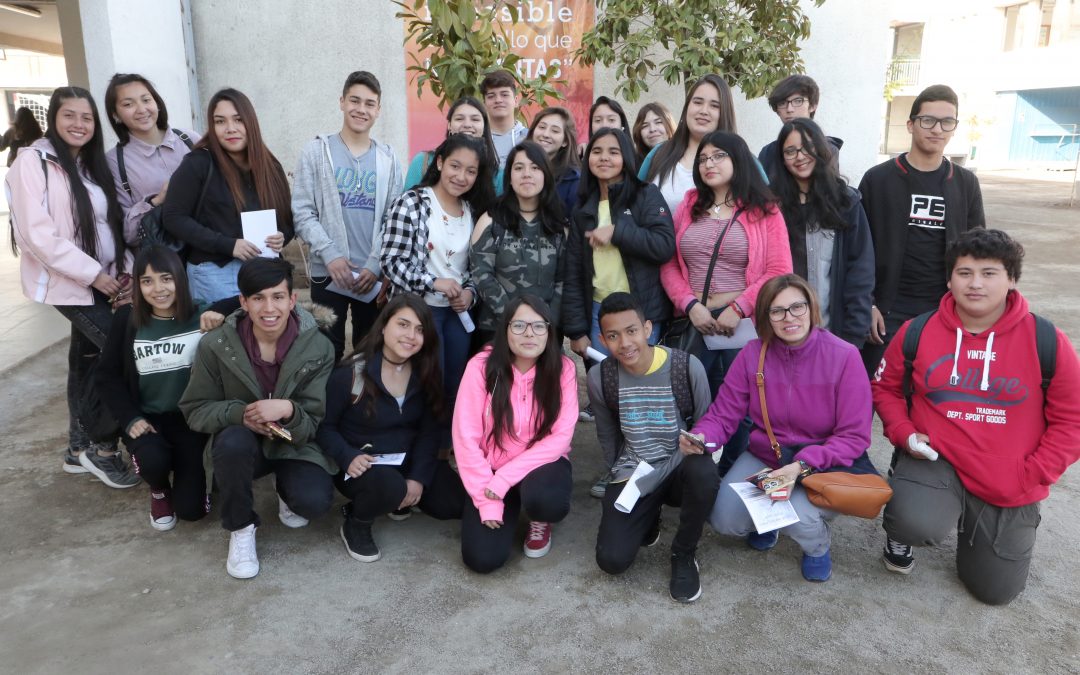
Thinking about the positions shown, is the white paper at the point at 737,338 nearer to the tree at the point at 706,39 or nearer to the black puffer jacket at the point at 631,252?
the black puffer jacket at the point at 631,252

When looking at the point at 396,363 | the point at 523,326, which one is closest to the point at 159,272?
the point at 396,363

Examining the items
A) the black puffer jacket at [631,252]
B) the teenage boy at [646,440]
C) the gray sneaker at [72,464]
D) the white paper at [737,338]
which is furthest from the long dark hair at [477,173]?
the gray sneaker at [72,464]

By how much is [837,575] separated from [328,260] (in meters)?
2.51

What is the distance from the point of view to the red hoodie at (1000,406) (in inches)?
105

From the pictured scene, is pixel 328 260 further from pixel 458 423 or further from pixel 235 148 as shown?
pixel 458 423

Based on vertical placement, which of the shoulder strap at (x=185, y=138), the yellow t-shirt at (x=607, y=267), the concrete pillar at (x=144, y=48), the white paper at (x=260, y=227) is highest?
A: the concrete pillar at (x=144, y=48)

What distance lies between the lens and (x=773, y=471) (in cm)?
288

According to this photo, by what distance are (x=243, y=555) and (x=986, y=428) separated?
2.74 m

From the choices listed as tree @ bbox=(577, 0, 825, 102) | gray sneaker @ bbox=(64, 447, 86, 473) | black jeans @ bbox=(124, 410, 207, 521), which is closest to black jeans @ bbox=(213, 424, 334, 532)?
black jeans @ bbox=(124, 410, 207, 521)

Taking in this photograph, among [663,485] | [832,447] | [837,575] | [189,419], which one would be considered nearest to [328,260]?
[189,419]

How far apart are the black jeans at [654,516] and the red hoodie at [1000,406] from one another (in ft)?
2.55

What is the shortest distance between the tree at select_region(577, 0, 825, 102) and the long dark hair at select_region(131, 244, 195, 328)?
4.15m

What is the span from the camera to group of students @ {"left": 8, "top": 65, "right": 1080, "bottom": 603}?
283cm

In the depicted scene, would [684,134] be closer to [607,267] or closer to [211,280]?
[607,267]
